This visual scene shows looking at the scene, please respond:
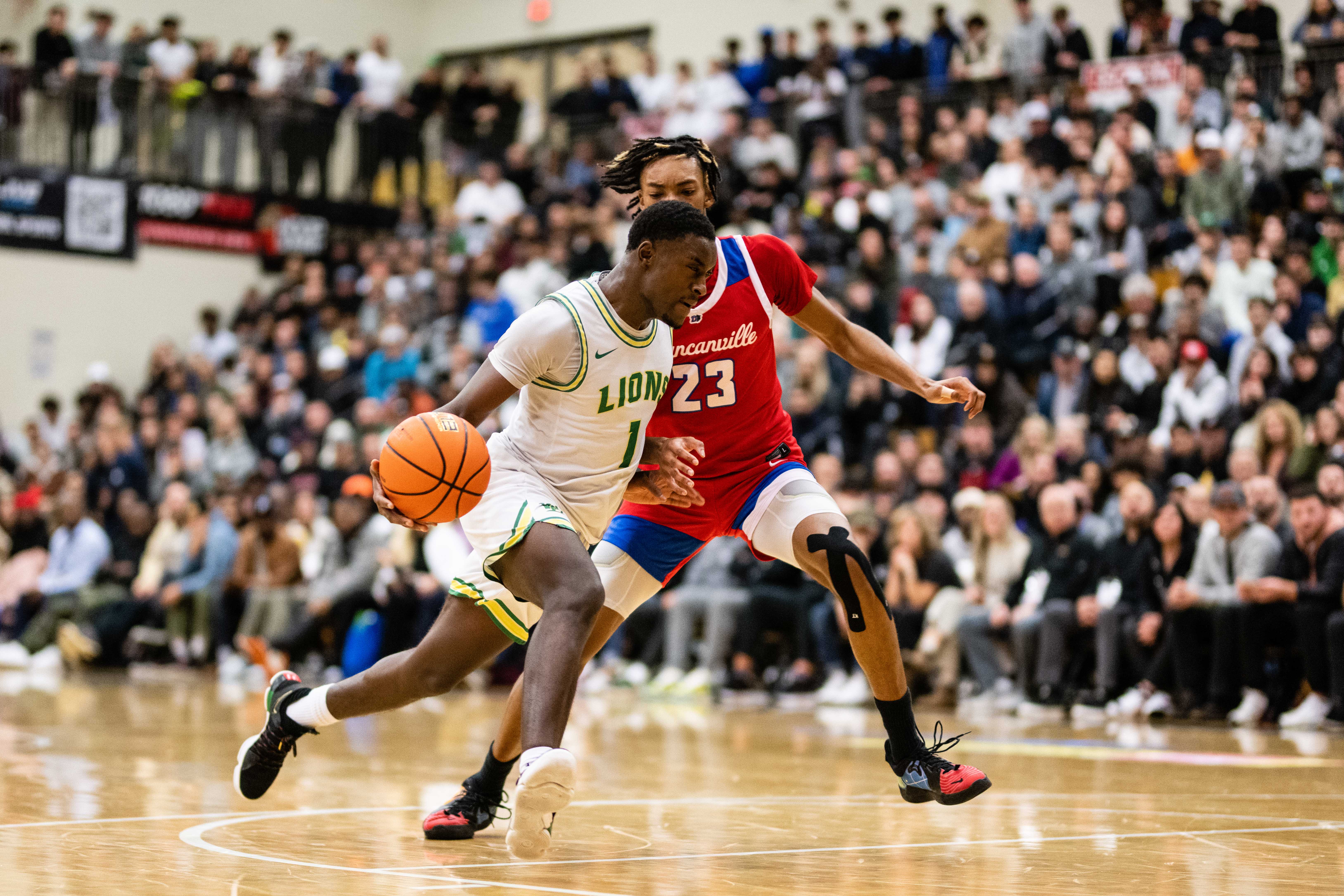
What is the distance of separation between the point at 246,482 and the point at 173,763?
9619 mm

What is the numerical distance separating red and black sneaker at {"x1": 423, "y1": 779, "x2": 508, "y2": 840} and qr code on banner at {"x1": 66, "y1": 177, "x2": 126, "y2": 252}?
18.3m

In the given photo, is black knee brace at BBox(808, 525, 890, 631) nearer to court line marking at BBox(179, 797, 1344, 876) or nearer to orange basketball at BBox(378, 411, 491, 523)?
court line marking at BBox(179, 797, 1344, 876)

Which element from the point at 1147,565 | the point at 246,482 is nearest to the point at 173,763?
the point at 1147,565

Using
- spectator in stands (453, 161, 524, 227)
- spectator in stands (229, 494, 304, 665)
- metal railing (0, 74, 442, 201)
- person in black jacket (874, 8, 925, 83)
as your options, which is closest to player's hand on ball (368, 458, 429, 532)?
spectator in stands (229, 494, 304, 665)

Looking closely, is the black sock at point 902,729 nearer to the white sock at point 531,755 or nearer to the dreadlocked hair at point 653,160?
the white sock at point 531,755

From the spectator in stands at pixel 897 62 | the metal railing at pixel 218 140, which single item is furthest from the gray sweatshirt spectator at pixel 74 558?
the spectator in stands at pixel 897 62

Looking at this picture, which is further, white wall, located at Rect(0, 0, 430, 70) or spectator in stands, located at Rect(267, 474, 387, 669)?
white wall, located at Rect(0, 0, 430, 70)

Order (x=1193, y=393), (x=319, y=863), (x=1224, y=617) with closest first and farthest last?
(x=319, y=863) → (x=1224, y=617) → (x=1193, y=393)

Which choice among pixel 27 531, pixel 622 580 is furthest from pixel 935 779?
pixel 27 531

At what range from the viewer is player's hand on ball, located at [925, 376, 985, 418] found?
540 centimetres

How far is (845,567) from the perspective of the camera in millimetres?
5109

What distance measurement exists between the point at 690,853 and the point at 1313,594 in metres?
6.53

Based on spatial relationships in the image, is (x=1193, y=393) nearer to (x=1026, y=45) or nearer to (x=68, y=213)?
(x=1026, y=45)

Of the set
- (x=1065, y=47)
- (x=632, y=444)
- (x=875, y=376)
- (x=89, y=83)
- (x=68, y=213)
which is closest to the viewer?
(x=632, y=444)
